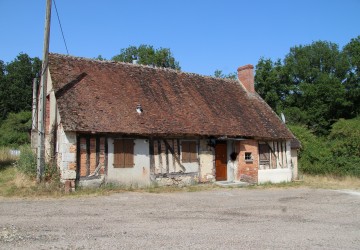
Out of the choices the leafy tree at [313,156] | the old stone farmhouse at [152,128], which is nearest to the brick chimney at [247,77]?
the old stone farmhouse at [152,128]

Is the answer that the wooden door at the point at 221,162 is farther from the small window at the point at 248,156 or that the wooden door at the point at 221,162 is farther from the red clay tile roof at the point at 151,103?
the red clay tile roof at the point at 151,103

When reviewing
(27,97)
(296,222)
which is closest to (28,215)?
(296,222)

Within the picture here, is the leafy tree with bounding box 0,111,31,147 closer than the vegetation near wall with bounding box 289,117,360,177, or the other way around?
the vegetation near wall with bounding box 289,117,360,177

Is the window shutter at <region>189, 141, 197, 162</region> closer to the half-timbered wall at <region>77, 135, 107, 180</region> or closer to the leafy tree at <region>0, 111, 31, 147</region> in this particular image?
the half-timbered wall at <region>77, 135, 107, 180</region>

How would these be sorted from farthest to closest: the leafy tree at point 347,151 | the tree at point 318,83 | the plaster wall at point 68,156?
the tree at point 318,83, the leafy tree at point 347,151, the plaster wall at point 68,156

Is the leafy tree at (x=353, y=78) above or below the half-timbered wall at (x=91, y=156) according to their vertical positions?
above

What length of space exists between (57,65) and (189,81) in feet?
22.5

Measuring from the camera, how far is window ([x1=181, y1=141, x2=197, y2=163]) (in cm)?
1540

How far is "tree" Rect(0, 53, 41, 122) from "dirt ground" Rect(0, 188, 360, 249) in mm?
41367

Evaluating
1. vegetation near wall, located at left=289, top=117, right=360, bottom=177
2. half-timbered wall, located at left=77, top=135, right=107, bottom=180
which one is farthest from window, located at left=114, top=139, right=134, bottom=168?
vegetation near wall, located at left=289, top=117, right=360, bottom=177

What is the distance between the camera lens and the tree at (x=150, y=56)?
39.2m

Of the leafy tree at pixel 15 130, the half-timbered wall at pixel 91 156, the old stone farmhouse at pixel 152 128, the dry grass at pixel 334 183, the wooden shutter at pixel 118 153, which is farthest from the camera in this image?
the leafy tree at pixel 15 130

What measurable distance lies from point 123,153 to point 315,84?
94.1 feet

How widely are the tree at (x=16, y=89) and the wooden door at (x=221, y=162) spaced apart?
38688 mm
